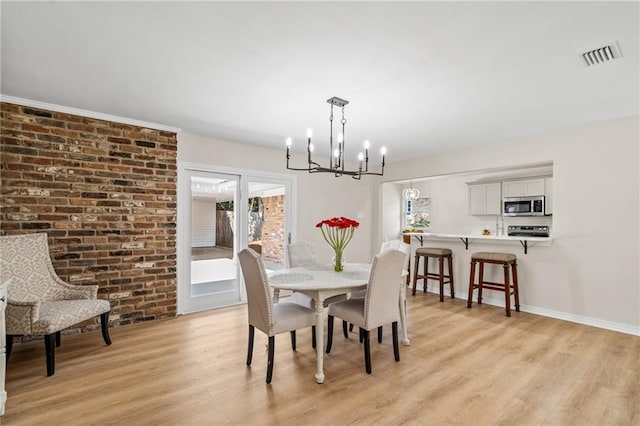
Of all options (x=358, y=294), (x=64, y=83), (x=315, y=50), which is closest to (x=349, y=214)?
(x=358, y=294)

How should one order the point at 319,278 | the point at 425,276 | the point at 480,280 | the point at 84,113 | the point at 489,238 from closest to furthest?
1. the point at 319,278
2. the point at 84,113
3. the point at 480,280
4. the point at 489,238
5. the point at 425,276

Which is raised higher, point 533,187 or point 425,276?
point 533,187

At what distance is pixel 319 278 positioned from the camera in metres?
2.70

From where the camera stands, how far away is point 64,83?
253 centimetres

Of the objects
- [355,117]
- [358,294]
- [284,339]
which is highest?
[355,117]

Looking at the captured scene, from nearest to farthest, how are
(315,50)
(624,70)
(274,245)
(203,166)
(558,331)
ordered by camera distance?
(315,50) < (624,70) < (558,331) < (203,166) < (274,245)

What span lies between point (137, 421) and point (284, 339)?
150 cm

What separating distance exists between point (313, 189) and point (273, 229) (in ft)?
3.30

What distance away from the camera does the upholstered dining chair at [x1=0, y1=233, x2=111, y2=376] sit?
235cm

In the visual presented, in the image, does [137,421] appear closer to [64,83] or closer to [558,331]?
[64,83]

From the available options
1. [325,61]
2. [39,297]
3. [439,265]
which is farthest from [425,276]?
[39,297]

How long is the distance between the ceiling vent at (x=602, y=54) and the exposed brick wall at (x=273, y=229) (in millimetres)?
3760

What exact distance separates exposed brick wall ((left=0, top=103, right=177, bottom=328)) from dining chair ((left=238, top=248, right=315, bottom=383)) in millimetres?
1734

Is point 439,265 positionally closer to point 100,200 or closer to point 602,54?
point 602,54
